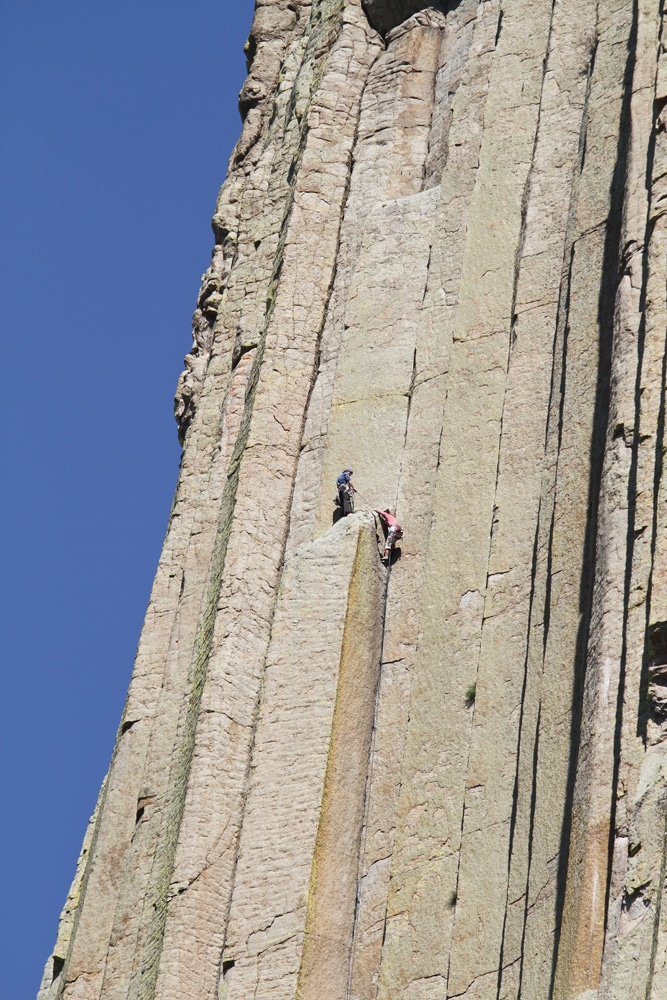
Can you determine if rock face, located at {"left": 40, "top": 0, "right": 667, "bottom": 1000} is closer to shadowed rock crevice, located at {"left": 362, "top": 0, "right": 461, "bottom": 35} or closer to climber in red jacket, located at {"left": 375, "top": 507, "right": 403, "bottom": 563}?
shadowed rock crevice, located at {"left": 362, "top": 0, "right": 461, "bottom": 35}

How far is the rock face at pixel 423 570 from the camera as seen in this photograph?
398 inches

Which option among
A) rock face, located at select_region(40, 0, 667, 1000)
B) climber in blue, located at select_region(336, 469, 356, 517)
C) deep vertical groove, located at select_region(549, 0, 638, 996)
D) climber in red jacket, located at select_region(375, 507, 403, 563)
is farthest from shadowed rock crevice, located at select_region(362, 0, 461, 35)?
climber in red jacket, located at select_region(375, 507, 403, 563)

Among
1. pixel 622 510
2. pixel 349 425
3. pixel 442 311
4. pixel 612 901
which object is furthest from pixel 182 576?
pixel 612 901

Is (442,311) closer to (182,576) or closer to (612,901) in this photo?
(182,576)

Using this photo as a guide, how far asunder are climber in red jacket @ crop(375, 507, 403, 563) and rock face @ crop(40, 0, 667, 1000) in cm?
13

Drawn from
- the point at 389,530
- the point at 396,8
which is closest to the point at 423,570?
the point at 389,530

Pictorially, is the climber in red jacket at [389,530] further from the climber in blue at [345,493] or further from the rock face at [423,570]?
the climber in blue at [345,493]

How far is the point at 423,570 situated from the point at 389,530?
434 mm

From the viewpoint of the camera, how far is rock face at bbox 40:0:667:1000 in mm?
10109

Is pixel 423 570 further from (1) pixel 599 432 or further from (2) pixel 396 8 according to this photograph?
(2) pixel 396 8

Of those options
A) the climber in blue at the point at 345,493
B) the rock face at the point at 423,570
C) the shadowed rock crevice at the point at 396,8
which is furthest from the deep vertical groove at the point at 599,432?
the shadowed rock crevice at the point at 396,8

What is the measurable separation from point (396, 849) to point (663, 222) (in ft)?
12.2

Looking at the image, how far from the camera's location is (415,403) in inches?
527

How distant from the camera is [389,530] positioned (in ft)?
41.8
